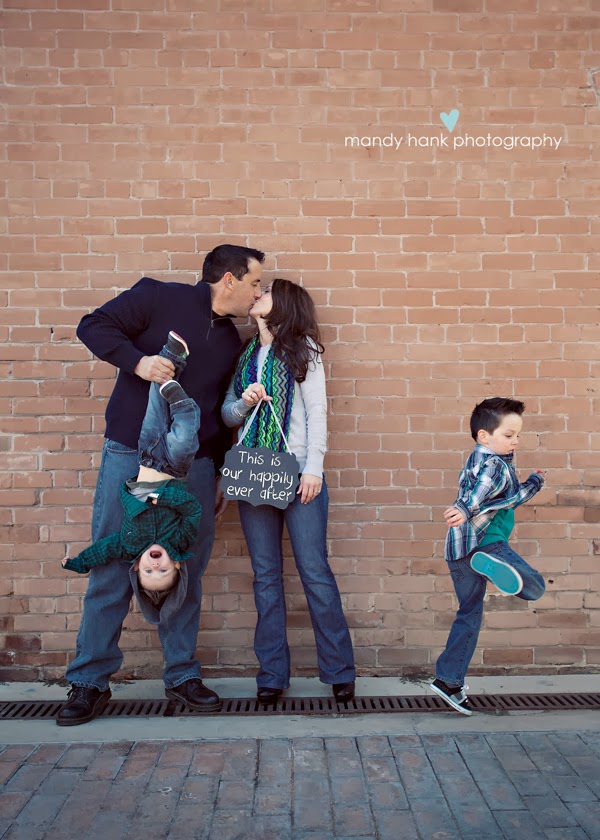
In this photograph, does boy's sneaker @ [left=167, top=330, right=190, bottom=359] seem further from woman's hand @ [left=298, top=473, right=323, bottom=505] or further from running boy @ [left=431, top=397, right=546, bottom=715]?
running boy @ [left=431, top=397, right=546, bottom=715]

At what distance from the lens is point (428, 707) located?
3521mm

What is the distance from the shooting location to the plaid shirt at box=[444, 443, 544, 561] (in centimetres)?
325

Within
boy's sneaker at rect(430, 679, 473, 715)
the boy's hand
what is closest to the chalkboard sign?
the boy's hand

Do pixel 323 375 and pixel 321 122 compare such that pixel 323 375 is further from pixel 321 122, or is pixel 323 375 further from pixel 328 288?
pixel 321 122

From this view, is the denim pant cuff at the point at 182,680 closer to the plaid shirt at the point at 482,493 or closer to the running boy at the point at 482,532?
the running boy at the point at 482,532

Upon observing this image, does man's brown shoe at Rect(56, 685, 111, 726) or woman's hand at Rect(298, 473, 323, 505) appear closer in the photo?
man's brown shoe at Rect(56, 685, 111, 726)

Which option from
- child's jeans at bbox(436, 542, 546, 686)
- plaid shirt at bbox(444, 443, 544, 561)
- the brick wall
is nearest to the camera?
plaid shirt at bbox(444, 443, 544, 561)

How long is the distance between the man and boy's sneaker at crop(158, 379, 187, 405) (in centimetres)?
20

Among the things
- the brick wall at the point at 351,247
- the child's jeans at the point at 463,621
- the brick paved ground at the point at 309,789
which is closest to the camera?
the brick paved ground at the point at 309,789

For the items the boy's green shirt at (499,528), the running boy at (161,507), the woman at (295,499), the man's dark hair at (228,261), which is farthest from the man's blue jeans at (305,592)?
the man's dark hair at (228,261)

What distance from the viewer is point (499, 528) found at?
11.1 ft

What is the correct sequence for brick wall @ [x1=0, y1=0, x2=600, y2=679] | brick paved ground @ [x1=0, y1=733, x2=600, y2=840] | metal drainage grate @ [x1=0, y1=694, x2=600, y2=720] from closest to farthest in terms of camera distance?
brick paved ground @ [x1=0, y1=733, x2=600, y2=840], metal drainage grate @ [x1=0, y1=694, x2=600, y2=720], brick wall @ [x1=0, y1=0, x2=600, y2=679]

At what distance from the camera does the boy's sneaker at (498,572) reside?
10.3ft

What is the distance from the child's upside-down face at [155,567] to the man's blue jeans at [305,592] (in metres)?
0.54
